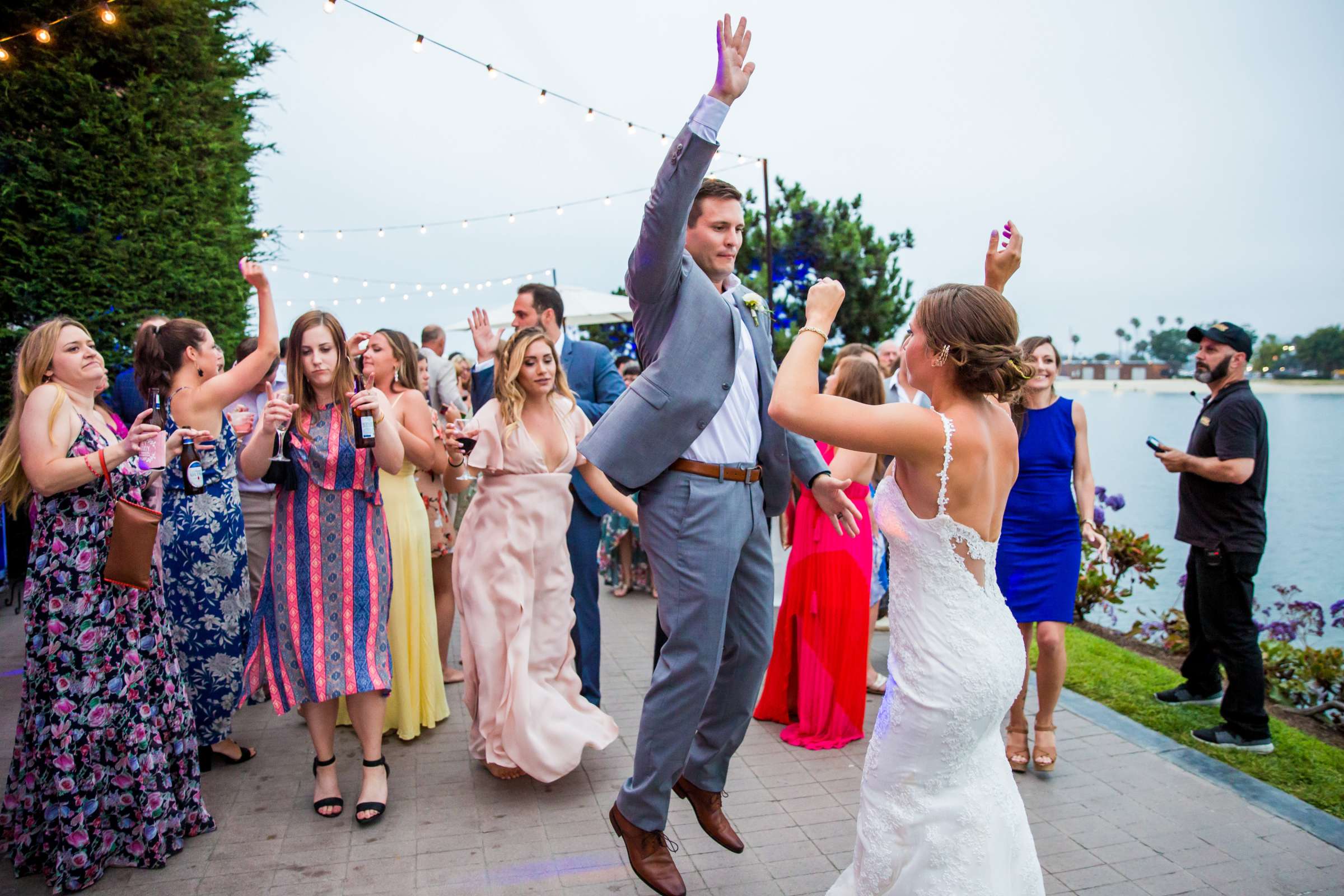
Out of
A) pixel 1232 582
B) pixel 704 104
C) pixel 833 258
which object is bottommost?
pixel 1232 582

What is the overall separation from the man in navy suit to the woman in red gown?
3.27 feet

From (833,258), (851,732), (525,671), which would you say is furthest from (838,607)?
(833,258)

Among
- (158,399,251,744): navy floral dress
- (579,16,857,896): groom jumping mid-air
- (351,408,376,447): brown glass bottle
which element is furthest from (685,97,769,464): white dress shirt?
(158,399,251,744): navy floral dress

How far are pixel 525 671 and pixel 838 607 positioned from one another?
1.75m

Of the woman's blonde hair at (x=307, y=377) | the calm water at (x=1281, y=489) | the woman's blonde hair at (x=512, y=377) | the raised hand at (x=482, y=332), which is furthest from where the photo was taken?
the calm water at (x=1281, y=489)

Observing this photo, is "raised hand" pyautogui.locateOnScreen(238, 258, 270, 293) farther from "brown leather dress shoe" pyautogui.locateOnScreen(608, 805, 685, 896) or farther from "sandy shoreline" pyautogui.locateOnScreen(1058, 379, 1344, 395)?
"sandy shoreline" pyautogui.locateOnScreen(1058, 379, 1344, 395)

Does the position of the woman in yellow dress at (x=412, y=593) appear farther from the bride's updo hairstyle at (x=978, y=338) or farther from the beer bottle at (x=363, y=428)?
the bride's updo hairstyle at (x=978, y=338)

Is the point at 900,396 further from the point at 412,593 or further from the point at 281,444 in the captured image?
the point at 281,444

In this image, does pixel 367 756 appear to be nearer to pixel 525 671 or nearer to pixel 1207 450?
pixel 525 671

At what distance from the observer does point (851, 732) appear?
4.50 metres

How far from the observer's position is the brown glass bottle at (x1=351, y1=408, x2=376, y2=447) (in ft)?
11.7

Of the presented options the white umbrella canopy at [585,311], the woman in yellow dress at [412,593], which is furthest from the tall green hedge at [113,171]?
the woman in yellow dress at [412,593]

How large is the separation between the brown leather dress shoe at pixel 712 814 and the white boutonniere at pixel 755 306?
5.53 ft

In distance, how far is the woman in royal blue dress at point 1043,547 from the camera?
4.02 metres
